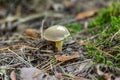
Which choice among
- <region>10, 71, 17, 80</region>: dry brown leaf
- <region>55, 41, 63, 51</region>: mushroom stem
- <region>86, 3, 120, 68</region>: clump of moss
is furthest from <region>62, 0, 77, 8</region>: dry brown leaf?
<region>10, 71, 17, 80</region>: dry brown leaf

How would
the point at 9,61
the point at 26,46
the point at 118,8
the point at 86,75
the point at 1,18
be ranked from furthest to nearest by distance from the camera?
the point at 1,18
the point at 118,8
the point at 26,46
the point at 9,61
the point at 86,75

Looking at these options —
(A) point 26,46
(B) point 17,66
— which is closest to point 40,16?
(A) point 26,46

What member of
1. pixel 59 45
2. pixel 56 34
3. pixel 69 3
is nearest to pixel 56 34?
pixel 56 34

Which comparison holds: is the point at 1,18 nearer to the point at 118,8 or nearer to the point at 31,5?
the point at 31,5

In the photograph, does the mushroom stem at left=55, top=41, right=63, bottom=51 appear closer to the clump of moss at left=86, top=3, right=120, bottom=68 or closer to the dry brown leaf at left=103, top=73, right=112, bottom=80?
the clump of moss at left=86, top=3, right=120, bottom=68

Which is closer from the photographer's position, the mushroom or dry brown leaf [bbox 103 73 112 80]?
dry brown leaf [bbox 103 73 112 80]

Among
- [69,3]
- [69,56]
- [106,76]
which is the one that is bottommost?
[106,76]

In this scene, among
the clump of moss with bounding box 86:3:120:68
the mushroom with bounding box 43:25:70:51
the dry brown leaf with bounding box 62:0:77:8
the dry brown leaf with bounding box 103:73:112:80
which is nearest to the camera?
the dry brown leaf with bounding box 103:73:112:80

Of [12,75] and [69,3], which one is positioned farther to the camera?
[69,3]

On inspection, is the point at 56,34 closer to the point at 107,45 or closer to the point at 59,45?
the point at 59,45

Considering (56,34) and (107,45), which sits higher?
(56,34)

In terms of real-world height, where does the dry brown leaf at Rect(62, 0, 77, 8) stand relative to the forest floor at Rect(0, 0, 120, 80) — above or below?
above
